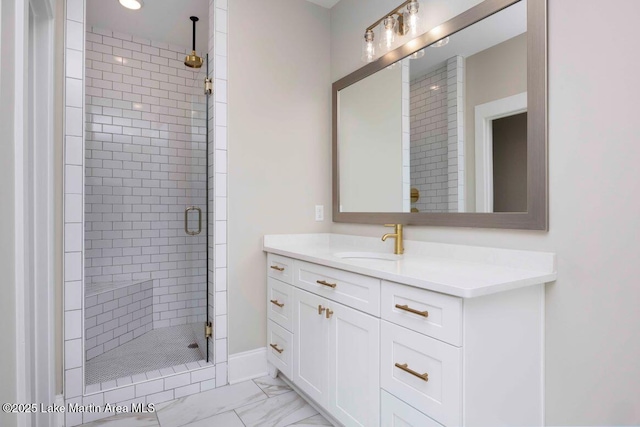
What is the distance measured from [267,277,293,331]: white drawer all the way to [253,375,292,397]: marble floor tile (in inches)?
15.7

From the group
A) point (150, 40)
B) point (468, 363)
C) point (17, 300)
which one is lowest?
point (468, 363)

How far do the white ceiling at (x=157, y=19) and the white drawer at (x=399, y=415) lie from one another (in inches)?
113

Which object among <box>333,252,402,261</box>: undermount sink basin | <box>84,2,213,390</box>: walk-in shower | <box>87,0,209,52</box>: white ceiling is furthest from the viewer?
<box>84,2,213,390</box>: walk-in shower

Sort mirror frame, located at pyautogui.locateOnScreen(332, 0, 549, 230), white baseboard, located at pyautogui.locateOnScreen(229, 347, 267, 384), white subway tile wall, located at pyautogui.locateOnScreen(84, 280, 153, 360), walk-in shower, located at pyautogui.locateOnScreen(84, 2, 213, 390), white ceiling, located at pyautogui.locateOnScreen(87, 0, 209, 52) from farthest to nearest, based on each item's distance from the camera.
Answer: walk-in shower, located at pyautogui.locateOnScreen(84, 2, 213, 390)
white ceiling, located at pyautogui.locateOnScreen(87, 0, 209, 52)
white subway tile wall, located at pyautogui.locateOnScreen(84, 280, 153, 360)
white baseboard, located at pyautogui.locateOnScreen(229, 347, 267, 384)
mirror frame, located at pyautogui.locateOnScreen(332, 0, 549, 230)

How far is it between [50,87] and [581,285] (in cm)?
250

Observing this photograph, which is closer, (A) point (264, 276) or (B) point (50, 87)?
(B) point (50, 87)

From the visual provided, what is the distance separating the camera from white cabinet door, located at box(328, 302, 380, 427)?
143 centimetres

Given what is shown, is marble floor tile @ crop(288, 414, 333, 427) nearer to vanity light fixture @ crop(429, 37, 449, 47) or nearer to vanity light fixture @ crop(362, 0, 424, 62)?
vanity light fixture @ crop(429, 37, 449, 47)

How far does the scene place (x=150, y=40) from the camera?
337 centimetres

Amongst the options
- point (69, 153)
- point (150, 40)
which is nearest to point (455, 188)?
point (69, 153)

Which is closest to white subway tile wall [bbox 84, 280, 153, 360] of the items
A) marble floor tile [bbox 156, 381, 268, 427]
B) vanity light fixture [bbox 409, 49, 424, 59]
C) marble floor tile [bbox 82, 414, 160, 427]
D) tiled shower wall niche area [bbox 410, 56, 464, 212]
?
marble floor tile [bbox 82, 414, 160, 427]

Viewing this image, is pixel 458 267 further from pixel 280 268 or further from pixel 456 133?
pixel 280 268

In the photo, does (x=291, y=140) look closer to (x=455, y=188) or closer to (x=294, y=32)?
(x=294, y=32)

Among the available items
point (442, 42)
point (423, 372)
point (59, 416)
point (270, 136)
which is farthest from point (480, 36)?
point (59, 416)
